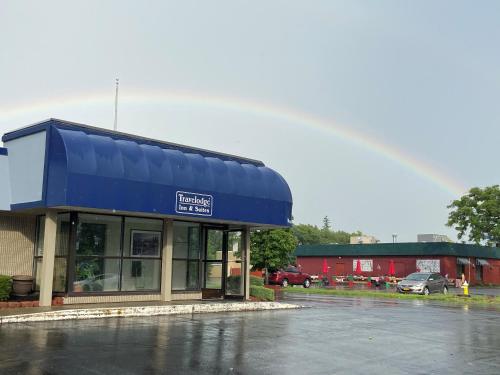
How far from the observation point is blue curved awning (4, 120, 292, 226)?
16.2 metres

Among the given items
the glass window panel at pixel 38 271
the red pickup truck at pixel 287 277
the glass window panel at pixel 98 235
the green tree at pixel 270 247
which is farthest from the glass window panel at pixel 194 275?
the red pickup truck at pixel 287 277

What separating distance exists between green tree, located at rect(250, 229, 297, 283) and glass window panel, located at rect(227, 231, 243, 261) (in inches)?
671

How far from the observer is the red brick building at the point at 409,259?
53.2m

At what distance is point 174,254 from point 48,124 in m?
7.10

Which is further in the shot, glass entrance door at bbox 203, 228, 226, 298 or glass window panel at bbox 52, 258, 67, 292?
glass entrance door at bbox 203, 228, 226, 298

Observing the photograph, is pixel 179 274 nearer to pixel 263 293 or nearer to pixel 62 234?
pixel 263 293

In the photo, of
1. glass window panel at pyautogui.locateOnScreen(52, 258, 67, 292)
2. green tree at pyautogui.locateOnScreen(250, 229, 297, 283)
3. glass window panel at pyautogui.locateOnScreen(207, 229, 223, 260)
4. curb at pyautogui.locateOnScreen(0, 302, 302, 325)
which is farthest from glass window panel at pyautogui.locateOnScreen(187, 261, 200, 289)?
green tree at pyautogui.locateOnScreen(250, 229, 297, 283)

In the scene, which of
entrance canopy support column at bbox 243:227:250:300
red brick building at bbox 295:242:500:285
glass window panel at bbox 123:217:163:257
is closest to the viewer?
glass window panel at bbox 123:217:163:257

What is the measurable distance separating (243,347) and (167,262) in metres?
9.10

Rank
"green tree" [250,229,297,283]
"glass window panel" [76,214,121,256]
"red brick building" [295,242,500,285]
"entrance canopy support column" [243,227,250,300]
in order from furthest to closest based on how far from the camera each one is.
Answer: "red brick building" [295,242,500,285] → "green tree" [250,229,297,283] → "entrance canopy support column" [243,227,250,300] → "glass window panel" [76,214,121,256]

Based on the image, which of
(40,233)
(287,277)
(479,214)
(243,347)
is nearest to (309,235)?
(479,214)

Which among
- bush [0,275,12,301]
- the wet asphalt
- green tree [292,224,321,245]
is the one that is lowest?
the wet asphalt

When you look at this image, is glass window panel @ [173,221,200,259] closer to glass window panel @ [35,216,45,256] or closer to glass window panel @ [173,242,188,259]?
glass window panel @ [173,242,188,259]

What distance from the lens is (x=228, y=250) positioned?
22.6 m
